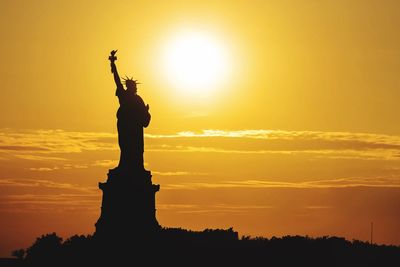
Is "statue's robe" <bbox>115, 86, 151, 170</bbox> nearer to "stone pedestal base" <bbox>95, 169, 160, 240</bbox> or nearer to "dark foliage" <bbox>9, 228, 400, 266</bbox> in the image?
"stone pedestal base" <bbox>95, 169, 160, 240</bbox>

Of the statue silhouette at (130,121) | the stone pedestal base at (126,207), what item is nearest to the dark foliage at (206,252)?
the stone pedestal base at (126,207)

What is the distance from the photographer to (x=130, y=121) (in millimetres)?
46625

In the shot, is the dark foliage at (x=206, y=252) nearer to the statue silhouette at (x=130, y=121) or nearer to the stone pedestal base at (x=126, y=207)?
the stone pedestal base at (x=126, y=207)

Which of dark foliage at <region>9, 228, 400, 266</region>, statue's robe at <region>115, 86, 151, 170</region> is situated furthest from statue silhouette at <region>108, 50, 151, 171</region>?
dark foliage at <region>9, 228, 400, 266</region>

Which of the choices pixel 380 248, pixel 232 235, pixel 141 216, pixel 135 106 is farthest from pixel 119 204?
pixel 380 248

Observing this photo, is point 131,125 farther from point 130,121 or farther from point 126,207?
point 126,207

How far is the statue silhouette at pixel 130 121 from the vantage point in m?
46.3

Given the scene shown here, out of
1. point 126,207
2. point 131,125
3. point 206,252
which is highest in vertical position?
point 131,125

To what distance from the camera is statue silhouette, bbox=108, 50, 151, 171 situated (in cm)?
4628

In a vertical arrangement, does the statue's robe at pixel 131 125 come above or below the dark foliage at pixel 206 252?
above

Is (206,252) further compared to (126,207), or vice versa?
(206,252)

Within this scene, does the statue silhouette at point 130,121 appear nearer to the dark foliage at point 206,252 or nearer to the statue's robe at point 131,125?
the statue's robe at point 131,125

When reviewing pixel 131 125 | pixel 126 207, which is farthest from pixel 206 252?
pixel 131 125

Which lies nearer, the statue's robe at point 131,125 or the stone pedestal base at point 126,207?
the stone pedestal base at point 126,207
